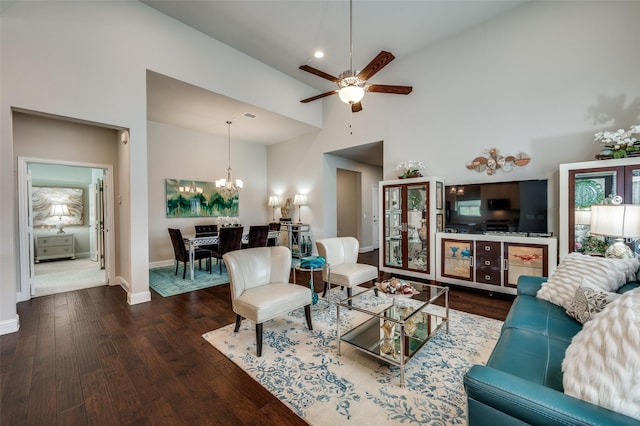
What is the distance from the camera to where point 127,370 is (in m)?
2.07

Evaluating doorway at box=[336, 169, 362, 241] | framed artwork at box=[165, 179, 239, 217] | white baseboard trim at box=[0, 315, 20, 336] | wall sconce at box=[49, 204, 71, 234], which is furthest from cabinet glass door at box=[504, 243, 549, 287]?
wall sconce at box=[49, 204, 71, 234]

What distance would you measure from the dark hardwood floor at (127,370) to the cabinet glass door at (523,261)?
427 mm

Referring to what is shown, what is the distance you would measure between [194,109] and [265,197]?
330 centimetres

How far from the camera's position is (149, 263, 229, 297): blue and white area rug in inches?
161

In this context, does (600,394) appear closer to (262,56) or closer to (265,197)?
(262,56)

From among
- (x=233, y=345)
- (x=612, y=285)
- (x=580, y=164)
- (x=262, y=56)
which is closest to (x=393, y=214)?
(x=580, y=164)

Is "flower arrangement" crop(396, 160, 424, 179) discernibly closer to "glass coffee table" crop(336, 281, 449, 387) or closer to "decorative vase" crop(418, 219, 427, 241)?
"decorative vase" crop(418, 219, 427, 241)

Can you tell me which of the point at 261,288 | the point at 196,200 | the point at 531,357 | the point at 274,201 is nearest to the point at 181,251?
the point at 196,200

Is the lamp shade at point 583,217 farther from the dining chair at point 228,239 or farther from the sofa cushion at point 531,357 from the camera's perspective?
the dining chair at point 228,239

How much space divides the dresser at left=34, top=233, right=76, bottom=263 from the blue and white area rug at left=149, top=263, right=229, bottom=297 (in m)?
3.06

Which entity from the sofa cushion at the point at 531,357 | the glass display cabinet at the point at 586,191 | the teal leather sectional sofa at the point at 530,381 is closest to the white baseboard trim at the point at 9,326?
the teal leather sectional sofa at the point at 530,381

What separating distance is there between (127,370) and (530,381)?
2.74 m

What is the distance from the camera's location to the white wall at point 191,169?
18.7 feet

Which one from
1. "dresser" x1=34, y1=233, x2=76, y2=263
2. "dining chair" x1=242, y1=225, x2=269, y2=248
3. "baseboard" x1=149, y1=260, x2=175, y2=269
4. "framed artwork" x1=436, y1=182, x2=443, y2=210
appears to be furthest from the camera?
"dresser" x1=34, y1=233, x2=76, y2=263
